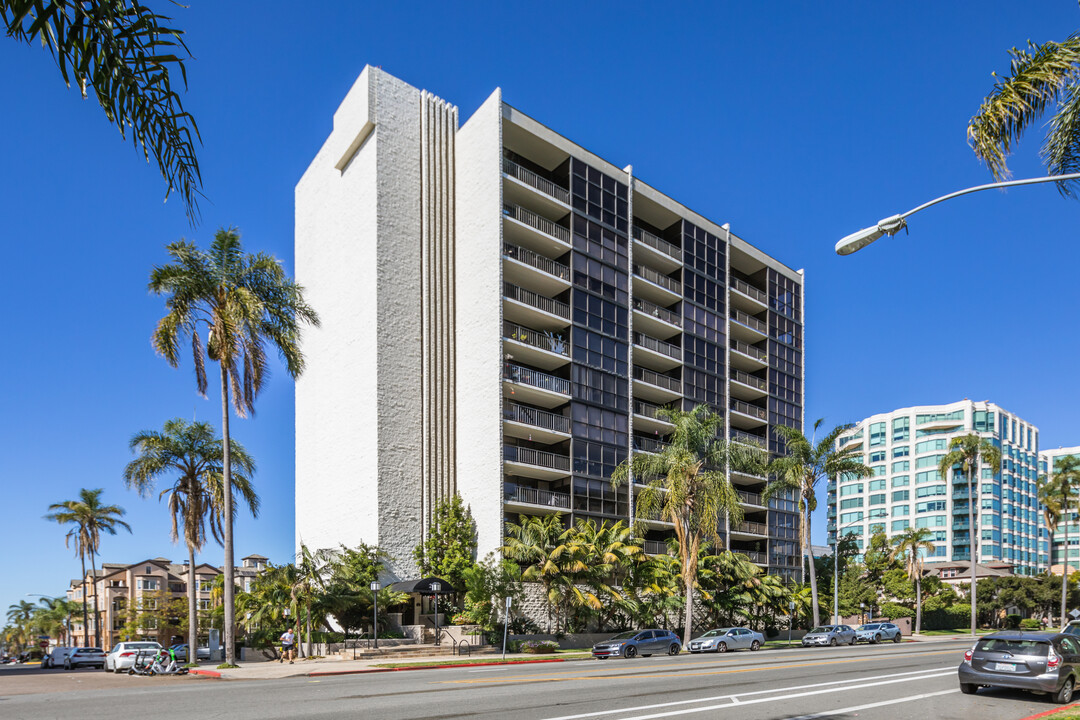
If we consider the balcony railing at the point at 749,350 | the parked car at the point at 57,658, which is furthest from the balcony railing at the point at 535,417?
the parked car at the point at 57,658

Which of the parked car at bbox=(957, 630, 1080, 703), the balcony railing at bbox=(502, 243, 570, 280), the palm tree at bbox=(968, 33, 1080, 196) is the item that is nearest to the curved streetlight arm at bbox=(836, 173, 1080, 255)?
the palm tree at bbox=(968, 33, 1080, 196)

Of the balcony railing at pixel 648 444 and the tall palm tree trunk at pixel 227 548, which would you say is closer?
the tall palm tree trunk at pixel 227 548

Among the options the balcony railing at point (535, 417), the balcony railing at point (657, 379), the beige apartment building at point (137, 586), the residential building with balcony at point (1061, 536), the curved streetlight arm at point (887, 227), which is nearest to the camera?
the curved streetlight arm at point (887, 227)

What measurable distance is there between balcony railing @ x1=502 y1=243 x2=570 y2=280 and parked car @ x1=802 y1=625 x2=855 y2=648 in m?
25.4

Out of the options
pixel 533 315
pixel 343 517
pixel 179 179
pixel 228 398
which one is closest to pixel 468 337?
pixel 533 315

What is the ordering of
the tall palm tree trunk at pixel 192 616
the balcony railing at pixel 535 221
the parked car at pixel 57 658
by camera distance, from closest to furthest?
the tall palm tree trunk at pixel 192 616, the balcony railing at pixel 535 221, the parked car at pixel 57 658

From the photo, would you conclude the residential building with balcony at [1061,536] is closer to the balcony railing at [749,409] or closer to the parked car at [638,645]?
the balcony railing at [749,409]

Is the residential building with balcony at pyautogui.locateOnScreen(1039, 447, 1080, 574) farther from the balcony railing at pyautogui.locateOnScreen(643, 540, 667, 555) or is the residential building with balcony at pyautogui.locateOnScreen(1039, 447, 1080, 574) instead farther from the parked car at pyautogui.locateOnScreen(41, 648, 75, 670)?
the parked car at pyautogui.locateOnScreen(41, 648, 75, 670)

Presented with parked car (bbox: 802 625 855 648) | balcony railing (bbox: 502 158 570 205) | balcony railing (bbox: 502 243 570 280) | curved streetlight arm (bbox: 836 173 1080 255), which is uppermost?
balcony railing (bbox: 502 158 570 205)

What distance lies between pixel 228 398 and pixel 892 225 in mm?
29983

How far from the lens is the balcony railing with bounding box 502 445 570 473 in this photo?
45.2 m

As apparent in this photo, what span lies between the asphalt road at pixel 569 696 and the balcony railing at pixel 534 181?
101 feet

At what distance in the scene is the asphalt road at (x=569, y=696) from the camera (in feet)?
49.8

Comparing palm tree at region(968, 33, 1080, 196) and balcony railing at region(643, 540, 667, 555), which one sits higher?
palm tree at region(968, 33, 1080, 196)
